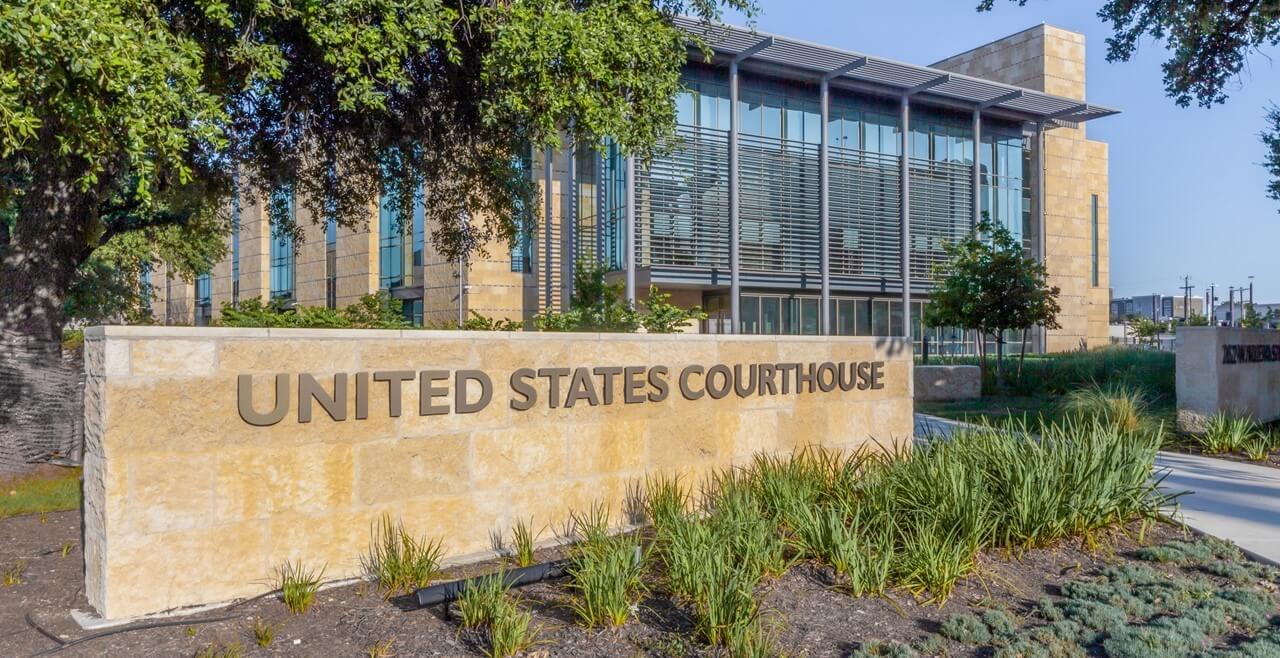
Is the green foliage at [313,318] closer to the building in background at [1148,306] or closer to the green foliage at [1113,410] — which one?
the green foliage at [1113,410]

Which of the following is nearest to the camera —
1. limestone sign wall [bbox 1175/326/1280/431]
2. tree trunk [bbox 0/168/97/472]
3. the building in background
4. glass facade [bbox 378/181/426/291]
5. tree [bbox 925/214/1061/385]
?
tree trunk [bbox 0/168/97/472]

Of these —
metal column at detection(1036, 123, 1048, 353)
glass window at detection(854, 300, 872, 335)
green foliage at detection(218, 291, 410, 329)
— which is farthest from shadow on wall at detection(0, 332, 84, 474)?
metal column at detection(1036, 123, 1048, 353)

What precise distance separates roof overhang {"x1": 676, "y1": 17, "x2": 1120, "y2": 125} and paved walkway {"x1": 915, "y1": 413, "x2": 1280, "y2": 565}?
1842 centimetres

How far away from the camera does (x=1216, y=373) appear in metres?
11.8

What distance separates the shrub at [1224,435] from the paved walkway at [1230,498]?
1.62 feet

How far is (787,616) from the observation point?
459 centimetres

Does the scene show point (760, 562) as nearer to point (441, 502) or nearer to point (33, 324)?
point (441, 502)

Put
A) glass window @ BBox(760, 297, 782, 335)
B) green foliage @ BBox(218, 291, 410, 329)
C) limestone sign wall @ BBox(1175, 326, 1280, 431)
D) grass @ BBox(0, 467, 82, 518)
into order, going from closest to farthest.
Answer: grass @ BBox(0, 467, 82, 518)
green foliage @ BBox(218, 291, 410, 329)
limestone sign wall @ BBox(1175, 326, 1280, 431)
glass window @ BBox(760, 297, 782, 335)

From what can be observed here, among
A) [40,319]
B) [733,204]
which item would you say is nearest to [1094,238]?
[733,204]

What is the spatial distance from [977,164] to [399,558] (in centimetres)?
3454

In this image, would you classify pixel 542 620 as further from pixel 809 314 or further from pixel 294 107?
pixel 809 314

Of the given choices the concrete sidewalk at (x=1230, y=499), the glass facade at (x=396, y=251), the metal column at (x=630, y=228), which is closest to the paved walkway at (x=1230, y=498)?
the concrete sidewalk at (x=1230, y=499)

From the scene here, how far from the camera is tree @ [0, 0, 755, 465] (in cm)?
605

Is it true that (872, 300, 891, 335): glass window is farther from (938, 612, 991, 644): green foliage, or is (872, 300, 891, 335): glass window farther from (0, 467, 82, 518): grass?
(938, 612, 991, 644): green foliage
